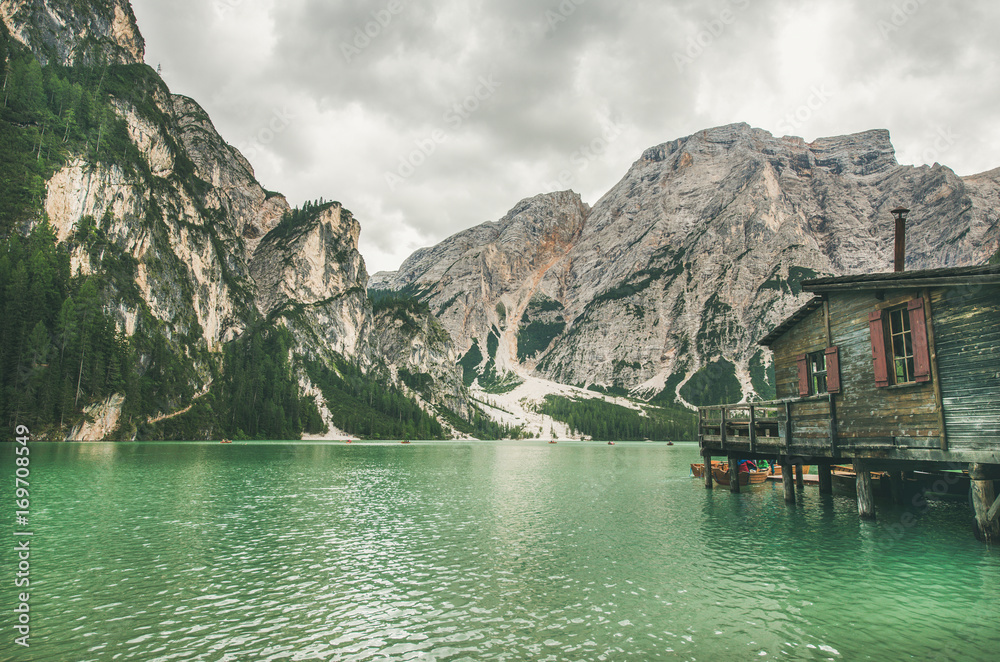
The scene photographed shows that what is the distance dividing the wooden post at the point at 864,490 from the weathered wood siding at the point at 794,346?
271 inches

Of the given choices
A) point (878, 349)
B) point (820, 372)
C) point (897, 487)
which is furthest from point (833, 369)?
point (897, 487)

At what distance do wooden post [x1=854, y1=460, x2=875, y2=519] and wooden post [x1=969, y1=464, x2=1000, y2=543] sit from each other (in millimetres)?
5121

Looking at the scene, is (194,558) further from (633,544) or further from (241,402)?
(241,402)

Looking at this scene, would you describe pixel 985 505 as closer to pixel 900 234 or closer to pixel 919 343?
pixel 919 343

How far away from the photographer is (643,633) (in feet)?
46.0

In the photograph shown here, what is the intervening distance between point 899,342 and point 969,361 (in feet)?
13.7

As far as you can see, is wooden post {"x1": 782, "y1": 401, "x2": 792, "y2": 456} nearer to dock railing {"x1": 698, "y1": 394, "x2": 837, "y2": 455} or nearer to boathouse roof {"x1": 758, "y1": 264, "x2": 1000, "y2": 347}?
dock railing {"x1": 698, "y1": 394, "x2": 837, "y2": 455}

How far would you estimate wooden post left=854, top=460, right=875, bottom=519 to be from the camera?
2886 centimetres

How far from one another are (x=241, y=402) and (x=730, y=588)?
200 metres

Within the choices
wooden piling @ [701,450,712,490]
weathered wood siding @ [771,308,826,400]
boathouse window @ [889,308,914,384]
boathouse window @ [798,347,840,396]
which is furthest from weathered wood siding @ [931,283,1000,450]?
wooden piling @ [701,450,712,490]

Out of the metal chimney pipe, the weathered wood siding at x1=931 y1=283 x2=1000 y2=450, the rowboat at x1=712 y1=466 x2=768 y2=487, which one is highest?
the metal chimney pipe

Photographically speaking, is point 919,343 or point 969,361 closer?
point 969,361

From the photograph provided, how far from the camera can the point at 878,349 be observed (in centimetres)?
2662

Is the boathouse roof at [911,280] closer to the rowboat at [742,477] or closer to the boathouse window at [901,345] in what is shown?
the boathouse window at [901,345]
